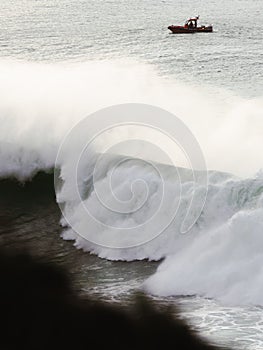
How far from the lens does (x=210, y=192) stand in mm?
17594

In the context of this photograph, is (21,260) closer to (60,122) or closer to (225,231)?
(225,231)

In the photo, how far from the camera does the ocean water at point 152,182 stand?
14.8 m

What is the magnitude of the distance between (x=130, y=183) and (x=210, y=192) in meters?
2.47

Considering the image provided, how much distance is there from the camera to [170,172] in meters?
19.2

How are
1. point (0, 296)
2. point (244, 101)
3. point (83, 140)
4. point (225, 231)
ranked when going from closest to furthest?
1. point (0, 296)
2. point (225, 231)
3. point (83, 140)
4. point (244, 101)

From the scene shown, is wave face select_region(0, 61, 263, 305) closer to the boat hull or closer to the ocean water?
the ocean water

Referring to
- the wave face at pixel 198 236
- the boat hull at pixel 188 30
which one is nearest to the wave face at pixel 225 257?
the wave face at pixel 198 236

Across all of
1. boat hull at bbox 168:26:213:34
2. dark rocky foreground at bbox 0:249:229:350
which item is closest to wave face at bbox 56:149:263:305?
dark rocky foreground at bbox 0:249:229:350

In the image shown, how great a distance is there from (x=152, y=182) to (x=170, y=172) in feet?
2.48

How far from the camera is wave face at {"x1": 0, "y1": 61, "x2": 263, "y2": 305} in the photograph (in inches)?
598

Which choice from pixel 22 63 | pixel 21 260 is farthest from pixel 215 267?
pixel 22 63

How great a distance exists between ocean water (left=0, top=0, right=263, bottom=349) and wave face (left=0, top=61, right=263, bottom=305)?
0.03m

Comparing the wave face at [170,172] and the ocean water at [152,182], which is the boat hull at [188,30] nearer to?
the ocean water at [152,182]

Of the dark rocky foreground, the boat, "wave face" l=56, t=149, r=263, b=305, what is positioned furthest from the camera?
the boat
